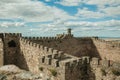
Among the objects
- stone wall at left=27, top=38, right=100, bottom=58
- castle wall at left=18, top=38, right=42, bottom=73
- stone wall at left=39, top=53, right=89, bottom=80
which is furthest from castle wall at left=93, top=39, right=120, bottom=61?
stone wall at left=39, top=53, right=89, bottom=80

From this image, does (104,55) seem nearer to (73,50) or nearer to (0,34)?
(73,50)

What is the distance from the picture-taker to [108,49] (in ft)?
129

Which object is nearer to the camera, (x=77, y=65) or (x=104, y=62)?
(x=104, y=62)

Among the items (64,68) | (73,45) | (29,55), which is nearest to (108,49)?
(73,45)

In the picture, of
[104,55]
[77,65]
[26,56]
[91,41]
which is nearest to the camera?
[77,65]

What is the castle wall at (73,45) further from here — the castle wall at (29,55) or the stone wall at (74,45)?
the castle wall at (29,55)

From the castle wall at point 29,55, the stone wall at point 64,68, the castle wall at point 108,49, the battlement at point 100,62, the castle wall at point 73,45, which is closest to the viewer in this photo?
the battlement at point 100,62

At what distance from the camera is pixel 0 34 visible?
34312 mm

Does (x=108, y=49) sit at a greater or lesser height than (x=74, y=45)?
lesser

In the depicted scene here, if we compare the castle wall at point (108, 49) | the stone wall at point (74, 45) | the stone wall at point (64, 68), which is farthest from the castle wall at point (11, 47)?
the stone wall at point (64, 68)

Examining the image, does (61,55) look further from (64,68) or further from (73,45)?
(73,45)

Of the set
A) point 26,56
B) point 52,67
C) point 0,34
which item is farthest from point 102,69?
point 0,34

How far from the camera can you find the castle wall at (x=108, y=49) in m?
37.6

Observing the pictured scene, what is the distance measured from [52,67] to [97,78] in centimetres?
368
